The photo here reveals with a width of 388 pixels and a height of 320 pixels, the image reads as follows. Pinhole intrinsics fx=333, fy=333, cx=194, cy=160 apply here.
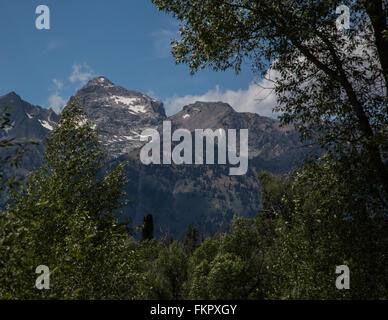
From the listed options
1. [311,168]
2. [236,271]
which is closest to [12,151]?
[311,168]

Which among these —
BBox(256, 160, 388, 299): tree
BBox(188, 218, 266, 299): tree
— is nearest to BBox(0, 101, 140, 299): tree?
BBox(256, 160, 388, 299): tree

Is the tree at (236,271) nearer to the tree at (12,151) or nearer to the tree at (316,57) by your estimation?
the tree at (316,57)

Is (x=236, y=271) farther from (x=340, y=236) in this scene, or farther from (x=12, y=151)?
(x=12, y=151)

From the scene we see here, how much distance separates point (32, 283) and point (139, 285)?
28.8 feet

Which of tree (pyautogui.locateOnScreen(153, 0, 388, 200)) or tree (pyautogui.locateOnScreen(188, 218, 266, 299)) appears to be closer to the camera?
tree (pyautogui.locateOnScreen(153, 0, 388, 200))

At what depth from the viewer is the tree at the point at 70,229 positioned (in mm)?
8781

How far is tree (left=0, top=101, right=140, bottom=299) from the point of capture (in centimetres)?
878

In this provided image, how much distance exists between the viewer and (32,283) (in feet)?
33.7

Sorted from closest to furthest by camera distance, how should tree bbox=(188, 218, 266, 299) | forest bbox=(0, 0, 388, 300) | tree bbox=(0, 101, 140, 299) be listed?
tree bbox=(0, 101, 140, 299) → forest bbox=(0, 0, 388, 300) → tree bbox=(188, 218, 266, 299)

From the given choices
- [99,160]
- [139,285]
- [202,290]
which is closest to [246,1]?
[139,285]

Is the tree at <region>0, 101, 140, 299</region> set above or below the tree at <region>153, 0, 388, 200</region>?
below

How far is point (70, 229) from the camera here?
46.6 ft

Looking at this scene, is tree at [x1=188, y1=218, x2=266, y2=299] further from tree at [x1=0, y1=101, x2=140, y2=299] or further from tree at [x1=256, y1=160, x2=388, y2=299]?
tree at [x1=256, y1=160, x2=388, y2=299]

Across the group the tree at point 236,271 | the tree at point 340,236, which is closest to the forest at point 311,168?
the tree at point 340,236
